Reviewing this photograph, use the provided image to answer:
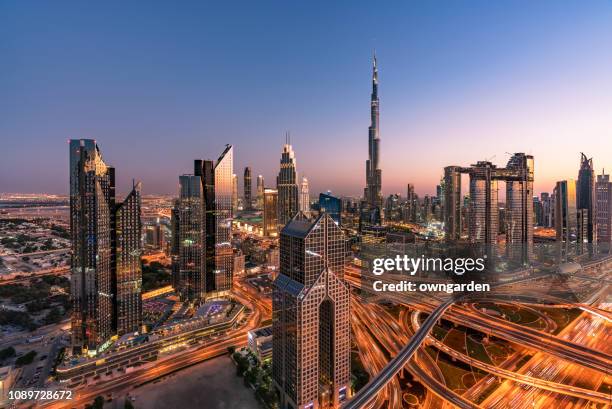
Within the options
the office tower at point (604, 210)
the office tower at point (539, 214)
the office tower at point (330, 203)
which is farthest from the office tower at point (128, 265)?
the office tower at point (539, 214)

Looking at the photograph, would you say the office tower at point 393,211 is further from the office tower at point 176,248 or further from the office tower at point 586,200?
the office tower at point 176,248

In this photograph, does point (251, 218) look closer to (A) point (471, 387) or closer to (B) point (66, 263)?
(B) point (66, 263)

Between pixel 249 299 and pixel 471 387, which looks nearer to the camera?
pixel 471 387

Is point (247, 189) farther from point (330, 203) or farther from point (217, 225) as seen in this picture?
point (217, 225)

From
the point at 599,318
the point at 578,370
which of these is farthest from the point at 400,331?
the point at 599,318

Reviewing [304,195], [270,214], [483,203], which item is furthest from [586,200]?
[270,214]

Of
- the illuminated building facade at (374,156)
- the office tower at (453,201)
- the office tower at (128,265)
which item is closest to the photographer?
the office tower at (128,265)
